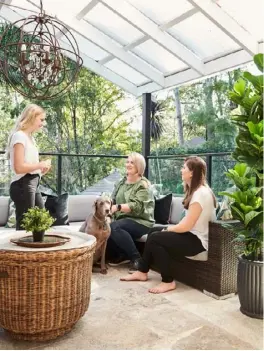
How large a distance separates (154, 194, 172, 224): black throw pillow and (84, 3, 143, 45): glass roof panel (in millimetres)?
2112

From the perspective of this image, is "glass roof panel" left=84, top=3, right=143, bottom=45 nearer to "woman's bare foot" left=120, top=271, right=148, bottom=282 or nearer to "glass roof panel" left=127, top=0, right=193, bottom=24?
"glass roof panel" left=127, top=0, right=193, bottom=24

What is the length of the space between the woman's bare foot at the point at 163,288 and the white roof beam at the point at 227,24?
94.9 inches

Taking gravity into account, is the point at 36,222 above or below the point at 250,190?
below

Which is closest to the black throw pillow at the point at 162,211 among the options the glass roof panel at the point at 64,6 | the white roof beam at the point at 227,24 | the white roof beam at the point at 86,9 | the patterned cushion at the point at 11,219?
the patterned cushion at the point at 11,219

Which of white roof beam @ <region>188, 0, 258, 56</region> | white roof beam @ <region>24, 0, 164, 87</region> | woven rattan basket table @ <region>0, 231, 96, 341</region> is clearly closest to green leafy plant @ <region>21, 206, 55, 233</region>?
woven rattan basket table @ <region>0, 231, 96, 341</region>

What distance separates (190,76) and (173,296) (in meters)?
2.98

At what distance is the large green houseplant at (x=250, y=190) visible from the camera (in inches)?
90.4

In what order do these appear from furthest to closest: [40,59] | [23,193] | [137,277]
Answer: [137,277]
[23,193]
[40,59]

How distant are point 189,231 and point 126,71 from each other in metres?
3.34

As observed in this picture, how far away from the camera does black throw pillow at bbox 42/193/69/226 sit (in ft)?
13.2

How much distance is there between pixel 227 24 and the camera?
3.65 m

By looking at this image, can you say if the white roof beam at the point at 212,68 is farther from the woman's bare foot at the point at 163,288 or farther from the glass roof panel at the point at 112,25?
the woman's bare foot at the point at 163,288

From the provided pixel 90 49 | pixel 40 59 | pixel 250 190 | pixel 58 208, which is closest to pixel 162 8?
pixel 90 49

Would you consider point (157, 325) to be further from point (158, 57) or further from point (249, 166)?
point (158, 57)
